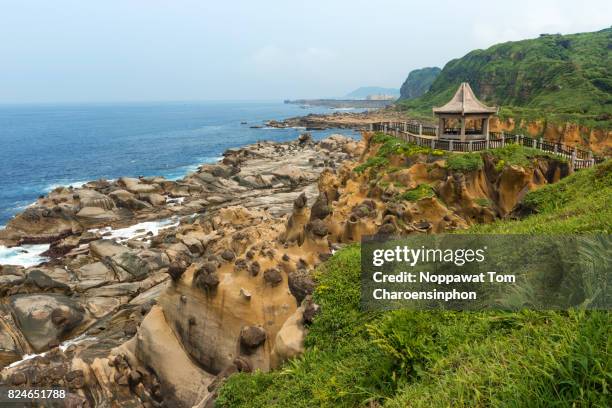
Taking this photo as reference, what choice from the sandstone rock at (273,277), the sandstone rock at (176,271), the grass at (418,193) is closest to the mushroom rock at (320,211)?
the grass at (418,193)

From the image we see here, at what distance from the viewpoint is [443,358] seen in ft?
20.6

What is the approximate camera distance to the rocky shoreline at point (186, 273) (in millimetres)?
14055

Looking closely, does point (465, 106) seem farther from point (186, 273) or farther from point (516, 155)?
point (186, 273)

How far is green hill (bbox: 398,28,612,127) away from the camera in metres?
59.8

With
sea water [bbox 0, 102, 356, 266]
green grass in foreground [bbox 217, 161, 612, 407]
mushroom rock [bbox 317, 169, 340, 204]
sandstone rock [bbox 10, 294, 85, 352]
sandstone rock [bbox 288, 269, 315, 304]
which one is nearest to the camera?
green grass in foreground [bbox 217, 161, 612, 407]

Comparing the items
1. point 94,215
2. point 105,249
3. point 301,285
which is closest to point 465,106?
point 301,285

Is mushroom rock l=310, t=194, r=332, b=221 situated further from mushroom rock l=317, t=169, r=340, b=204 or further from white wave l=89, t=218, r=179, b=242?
white wave l=89, t=218, r=179, b=242

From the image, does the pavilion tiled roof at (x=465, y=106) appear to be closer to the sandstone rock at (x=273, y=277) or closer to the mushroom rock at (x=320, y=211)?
the mushroom rock at (x=320, y=211)

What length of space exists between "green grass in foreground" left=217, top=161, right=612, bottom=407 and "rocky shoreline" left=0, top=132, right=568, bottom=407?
0.96 m

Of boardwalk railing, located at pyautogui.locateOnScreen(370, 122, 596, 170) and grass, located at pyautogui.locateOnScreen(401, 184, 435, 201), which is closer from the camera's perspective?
grass, located at pyautogui.locateOnScreen(401, 184, 435, 201)

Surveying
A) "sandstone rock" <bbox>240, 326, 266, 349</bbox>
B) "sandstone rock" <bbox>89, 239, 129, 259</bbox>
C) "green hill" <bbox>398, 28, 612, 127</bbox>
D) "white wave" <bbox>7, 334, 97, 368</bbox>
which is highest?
"green hill" <bbox>398, 28, 612, 127</bbox>

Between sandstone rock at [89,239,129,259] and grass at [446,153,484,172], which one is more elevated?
grass at [446,153,484,172]

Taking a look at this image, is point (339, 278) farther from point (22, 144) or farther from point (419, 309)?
point (22, 144)

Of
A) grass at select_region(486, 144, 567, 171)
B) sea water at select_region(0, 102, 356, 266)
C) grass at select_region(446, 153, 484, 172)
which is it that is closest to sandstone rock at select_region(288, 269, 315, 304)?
grass at select_region(446, 153, 484, 172)
